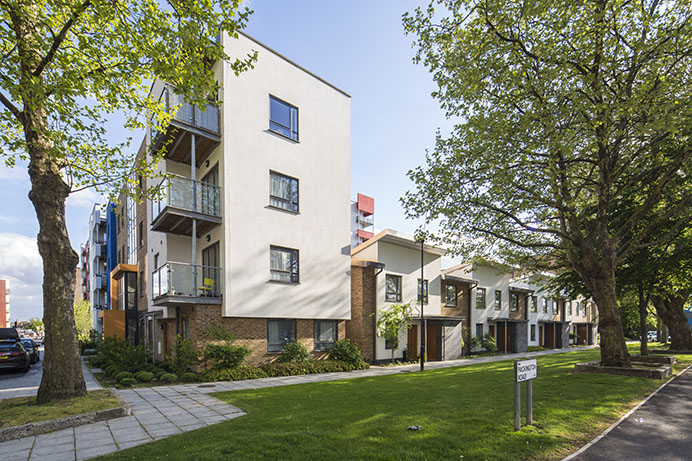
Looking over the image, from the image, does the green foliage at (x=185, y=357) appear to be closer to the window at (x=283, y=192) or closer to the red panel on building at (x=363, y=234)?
the window at (x=283, y=192)

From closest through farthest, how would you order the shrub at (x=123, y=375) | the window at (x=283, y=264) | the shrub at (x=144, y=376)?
the shrub at (x=144, y=376), the shrub at (x=123, y=375), the window at (x=283, y=264)

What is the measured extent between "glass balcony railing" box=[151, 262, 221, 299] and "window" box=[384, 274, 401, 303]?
9.32 m

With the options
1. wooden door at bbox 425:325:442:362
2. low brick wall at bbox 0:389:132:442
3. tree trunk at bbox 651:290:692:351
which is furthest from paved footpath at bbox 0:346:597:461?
tree trunk at bbox 651:290:692:351

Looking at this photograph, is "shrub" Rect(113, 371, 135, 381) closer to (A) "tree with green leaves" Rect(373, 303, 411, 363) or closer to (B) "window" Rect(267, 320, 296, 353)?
(B) "window" Rect(267, 320, 296, 353)

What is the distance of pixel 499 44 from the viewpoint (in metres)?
11.1

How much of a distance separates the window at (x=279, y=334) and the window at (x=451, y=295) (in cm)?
1232

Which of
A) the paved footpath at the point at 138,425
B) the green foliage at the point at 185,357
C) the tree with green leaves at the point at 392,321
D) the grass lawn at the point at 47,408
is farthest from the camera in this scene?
the tree with green leaves at the point at 392,321

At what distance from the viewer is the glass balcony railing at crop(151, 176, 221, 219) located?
14.6m

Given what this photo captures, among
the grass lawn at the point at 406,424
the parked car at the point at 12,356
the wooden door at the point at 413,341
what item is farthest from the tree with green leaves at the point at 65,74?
the wooden door at the point at 413,341

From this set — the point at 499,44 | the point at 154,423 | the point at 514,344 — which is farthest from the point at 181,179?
the point at 514,344

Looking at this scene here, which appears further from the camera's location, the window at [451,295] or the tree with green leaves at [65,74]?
the window at [451,295]

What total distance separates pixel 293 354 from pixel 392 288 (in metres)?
7.43

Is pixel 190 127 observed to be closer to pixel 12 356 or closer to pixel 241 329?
pixel 241 329

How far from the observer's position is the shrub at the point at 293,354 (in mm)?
15991
